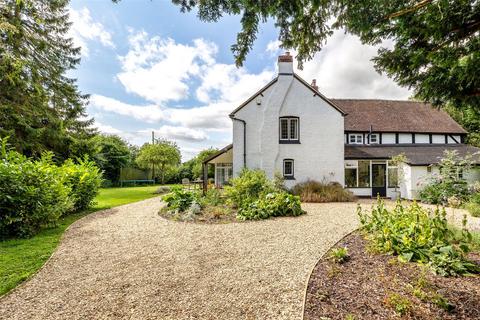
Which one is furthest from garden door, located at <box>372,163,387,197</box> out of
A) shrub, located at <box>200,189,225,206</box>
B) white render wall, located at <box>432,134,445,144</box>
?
shrub, located at <box>200,189,225,206</box>

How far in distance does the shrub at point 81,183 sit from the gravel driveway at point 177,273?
11.4ft

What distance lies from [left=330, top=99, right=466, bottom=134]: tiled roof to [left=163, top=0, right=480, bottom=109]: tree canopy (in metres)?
14.6

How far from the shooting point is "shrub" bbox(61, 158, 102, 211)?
10586mm

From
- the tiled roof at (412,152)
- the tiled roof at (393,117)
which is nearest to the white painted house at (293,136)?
the tiled roof at (412,152)

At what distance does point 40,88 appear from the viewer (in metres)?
15.2

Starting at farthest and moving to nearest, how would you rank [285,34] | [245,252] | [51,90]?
[51,90] < [245,252] < [285,34]

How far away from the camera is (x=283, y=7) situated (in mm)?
3629

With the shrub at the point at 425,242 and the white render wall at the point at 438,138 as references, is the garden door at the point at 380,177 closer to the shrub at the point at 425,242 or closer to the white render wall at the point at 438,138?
the white render wall at the point at 438,138

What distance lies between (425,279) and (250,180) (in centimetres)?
781

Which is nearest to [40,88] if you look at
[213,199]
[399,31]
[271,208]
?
[213,199]

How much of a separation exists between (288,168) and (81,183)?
1157 centimetres

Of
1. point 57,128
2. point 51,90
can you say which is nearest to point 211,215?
point 57,128

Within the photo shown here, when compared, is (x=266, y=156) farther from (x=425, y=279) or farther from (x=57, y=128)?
(x=57, y=128)

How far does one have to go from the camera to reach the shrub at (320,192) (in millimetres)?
13617
